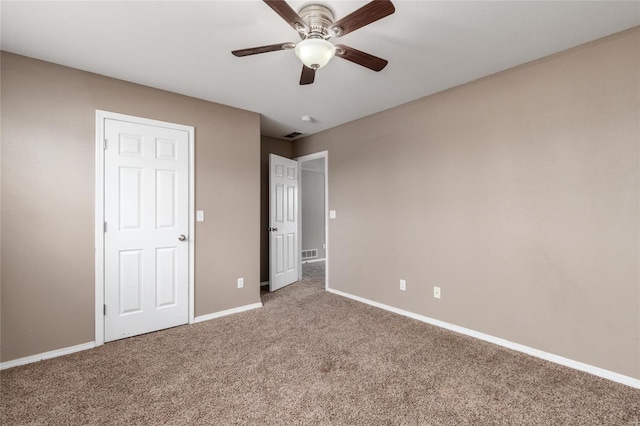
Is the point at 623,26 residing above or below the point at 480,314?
above

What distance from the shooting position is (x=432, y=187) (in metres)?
3.04

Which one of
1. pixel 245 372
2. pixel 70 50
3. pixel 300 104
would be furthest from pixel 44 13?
pixel 245 372

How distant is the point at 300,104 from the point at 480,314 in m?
2.91

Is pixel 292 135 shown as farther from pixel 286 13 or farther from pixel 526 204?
pixel 526 204

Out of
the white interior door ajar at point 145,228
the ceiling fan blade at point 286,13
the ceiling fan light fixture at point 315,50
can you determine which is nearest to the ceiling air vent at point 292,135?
the white interior door ajar at point 145,228

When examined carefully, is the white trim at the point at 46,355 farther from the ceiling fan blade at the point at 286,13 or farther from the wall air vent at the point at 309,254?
the wall air vent at the point at 309,254

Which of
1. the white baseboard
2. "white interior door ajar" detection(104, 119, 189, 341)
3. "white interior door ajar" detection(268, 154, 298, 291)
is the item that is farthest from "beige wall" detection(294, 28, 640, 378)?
"white interior door ajar" detection(104, 119, 189, 341)

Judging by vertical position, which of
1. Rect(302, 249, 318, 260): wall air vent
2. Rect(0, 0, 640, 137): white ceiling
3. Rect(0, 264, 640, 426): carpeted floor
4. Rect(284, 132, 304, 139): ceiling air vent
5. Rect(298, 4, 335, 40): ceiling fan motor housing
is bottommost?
Rect(0, 264, 640, 426): carpeted floor

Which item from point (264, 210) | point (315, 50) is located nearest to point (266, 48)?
point (315, 50)

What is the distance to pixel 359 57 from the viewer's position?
186cm

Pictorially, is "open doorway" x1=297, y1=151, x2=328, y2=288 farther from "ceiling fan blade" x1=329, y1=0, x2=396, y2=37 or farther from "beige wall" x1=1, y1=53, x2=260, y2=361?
"ceiling fan blade" x1=329, y1=0, x2=396, y2=37

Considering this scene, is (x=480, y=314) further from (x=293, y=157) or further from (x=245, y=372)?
(x=293, y=157)

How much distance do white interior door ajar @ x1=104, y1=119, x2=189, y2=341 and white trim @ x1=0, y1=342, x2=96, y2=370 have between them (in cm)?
16

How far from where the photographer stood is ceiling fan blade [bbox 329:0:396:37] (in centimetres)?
136
